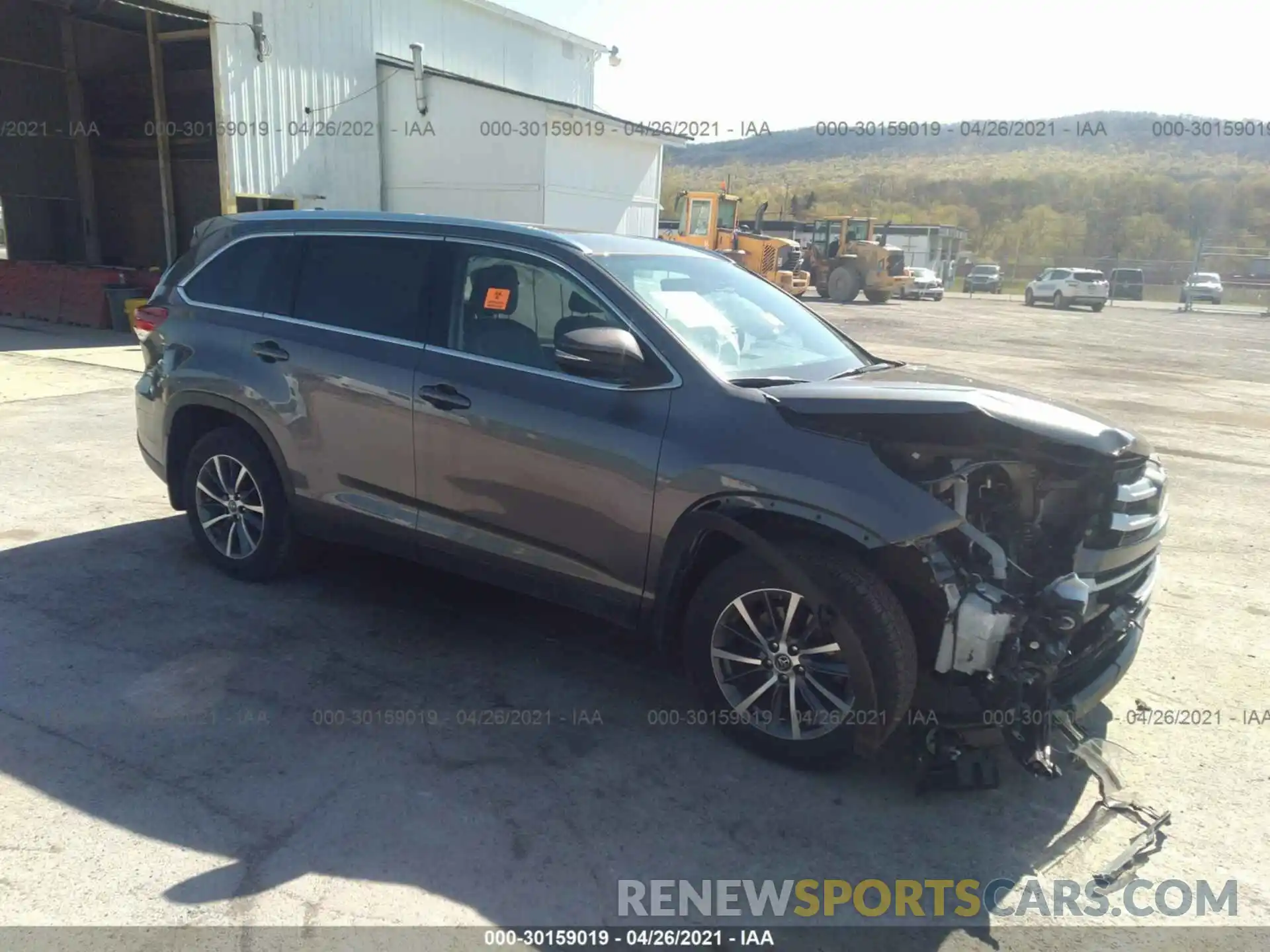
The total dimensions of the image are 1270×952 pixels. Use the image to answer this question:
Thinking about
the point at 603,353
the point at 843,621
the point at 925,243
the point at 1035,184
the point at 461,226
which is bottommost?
the point at 843,621

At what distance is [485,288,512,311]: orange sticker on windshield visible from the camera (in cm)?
391

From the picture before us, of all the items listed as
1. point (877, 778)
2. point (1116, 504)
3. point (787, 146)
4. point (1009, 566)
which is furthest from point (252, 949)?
point (787, 146)

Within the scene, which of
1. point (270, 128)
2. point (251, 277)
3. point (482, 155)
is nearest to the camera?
point (251, 277)

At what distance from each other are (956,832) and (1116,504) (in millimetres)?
1266

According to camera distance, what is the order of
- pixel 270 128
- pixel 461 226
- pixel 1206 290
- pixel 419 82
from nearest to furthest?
1. pixel 461 226
2. pixel 270 128
3. pixel 419 82
4. pixel 1206 290

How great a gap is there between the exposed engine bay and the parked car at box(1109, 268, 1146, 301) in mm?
48435

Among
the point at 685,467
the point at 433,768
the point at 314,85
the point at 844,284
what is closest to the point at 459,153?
the point at 314,85

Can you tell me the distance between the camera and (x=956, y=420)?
9.67ft

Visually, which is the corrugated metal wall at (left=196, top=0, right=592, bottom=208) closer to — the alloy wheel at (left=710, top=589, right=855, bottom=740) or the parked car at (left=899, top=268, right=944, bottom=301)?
the alloy wheel at (left=710, top=589, right=855, bottom=740)

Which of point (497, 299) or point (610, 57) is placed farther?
point (610, 57)

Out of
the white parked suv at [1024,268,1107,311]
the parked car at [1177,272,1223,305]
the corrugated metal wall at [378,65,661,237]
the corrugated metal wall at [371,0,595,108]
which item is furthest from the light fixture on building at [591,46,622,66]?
the parked car at [1177,272,1223,305]

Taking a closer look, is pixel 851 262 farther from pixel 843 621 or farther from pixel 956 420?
pixel 843 621

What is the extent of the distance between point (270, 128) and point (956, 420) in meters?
15.9

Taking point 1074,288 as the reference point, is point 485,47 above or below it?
above
